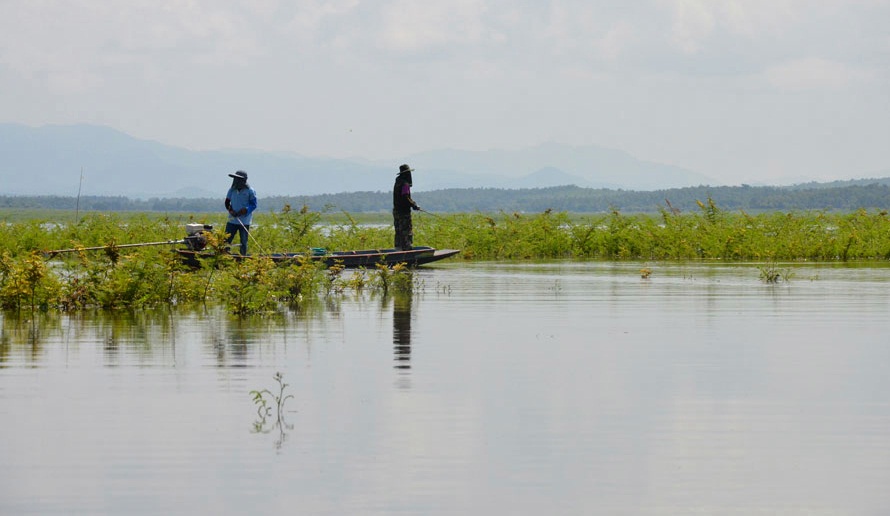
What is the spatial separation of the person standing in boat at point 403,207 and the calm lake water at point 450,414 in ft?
31.2

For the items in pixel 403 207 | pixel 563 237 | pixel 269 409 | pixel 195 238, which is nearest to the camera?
pixel 269 409

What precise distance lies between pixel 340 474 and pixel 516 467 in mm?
1035

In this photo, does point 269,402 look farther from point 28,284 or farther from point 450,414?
point 28,284

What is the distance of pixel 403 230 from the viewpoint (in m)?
28.1

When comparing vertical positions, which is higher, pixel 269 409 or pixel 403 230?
pixel 403 230

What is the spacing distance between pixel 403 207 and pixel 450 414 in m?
17.9

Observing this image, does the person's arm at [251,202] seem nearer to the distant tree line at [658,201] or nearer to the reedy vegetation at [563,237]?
the reedy vegetation at [563,237]

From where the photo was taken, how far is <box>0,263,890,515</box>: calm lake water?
7824mm

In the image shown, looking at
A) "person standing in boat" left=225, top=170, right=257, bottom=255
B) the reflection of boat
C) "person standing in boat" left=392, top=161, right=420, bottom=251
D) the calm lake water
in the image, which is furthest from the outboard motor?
"person standing in boat" left=392, top=161, right=420, bottom=251

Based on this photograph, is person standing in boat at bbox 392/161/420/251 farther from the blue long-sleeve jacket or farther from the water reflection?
the water reflection

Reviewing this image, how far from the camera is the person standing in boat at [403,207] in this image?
1075 inches

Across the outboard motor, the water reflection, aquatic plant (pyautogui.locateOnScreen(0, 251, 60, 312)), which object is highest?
the outboard motor

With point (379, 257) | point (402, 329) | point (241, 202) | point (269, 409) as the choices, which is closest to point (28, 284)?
point (402, 329)

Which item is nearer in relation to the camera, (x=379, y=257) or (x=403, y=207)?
(x=379, y=257)
